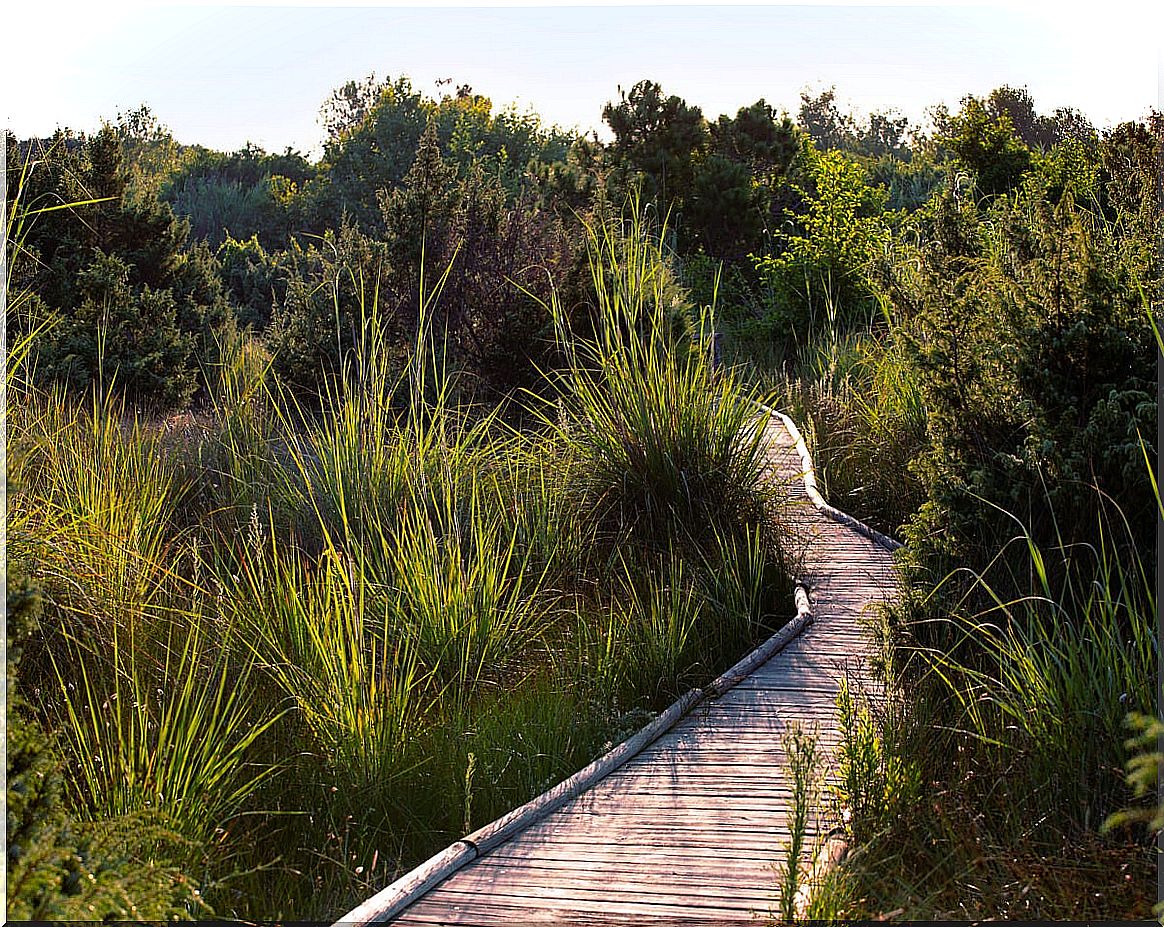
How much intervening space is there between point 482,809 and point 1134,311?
2.87 meters

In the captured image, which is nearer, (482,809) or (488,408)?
(482,809)

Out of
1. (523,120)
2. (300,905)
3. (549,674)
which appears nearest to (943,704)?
(549,674)

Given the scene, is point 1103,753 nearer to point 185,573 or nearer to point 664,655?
point 664,655

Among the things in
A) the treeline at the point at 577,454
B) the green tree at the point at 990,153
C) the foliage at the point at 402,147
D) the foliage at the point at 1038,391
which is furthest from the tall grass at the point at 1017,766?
the foliage at the point at 402,147

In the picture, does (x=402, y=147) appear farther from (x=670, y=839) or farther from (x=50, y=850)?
(x=50, y=850)

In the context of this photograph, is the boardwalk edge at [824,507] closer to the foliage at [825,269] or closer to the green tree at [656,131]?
the foliage at [825,269]

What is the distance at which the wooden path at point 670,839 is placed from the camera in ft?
9.32

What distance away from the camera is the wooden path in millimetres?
2842

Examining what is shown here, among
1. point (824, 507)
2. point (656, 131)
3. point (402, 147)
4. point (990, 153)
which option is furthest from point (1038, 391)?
point (402, 147)

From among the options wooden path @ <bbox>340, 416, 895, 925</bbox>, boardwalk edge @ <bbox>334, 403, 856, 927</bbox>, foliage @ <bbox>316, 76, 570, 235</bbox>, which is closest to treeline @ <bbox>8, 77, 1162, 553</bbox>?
foliage @ <bbox>316, 76, 570, 235</bbox>

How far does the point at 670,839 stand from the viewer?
10.6 feet

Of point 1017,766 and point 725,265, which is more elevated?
point 725,265

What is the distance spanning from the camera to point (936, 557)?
396 cm

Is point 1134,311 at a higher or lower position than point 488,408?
higher
